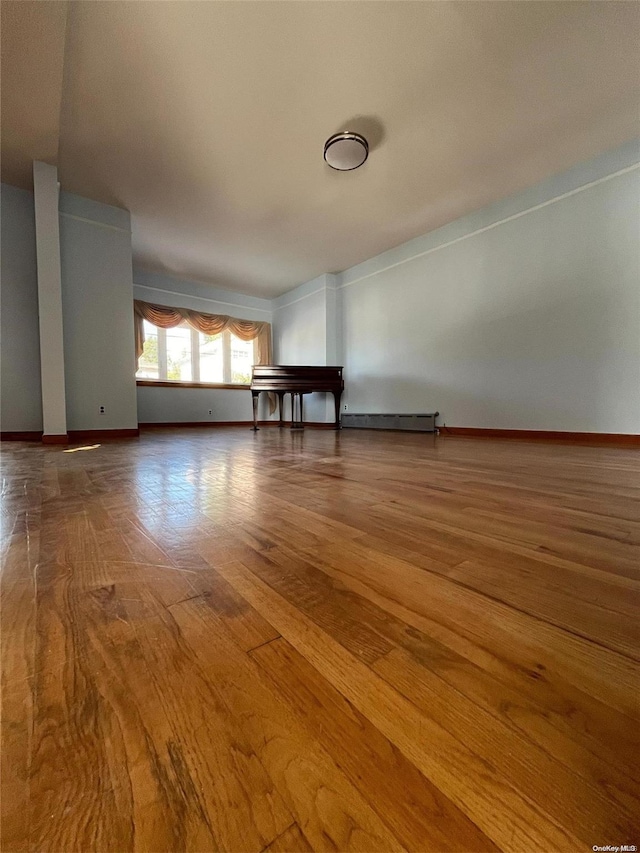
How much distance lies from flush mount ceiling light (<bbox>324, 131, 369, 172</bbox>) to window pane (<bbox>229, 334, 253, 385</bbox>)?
12.6 feet

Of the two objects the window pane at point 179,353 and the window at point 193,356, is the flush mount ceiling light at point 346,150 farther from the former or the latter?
the window pane at point 179,353

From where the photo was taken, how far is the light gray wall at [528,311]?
8.89 feet

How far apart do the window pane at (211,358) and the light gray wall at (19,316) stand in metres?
2.68

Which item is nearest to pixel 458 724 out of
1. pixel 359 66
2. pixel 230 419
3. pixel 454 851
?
pixel 454 851

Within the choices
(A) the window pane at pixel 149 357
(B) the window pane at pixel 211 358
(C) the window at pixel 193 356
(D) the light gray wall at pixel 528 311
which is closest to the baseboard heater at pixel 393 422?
(D) the light gray wall at pixel 528 311

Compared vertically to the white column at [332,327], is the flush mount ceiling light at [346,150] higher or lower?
higher

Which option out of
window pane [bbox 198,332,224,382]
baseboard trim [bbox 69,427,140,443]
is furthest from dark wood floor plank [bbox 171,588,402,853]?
window pane [bbox 198,332,224,382]

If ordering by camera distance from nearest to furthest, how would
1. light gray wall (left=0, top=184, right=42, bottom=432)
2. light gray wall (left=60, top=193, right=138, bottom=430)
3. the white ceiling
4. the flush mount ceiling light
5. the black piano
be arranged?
the white ceiling < the flush mount ceiling light < light gray wall (left=0, top=184, right=42, bottom=432) < light gray wall (left=60, top=193, right=138, bottom=430) < the black piano

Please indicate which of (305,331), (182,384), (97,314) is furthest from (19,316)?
(305,331)

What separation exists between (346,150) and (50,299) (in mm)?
2821

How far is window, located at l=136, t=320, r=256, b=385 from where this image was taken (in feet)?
17.5

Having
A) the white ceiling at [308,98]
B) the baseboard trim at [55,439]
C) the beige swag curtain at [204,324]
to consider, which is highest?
the white ceiling at [308,98]

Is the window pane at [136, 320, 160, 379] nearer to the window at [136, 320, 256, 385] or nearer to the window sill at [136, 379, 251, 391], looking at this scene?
the window at [136, 320, 256, 385]

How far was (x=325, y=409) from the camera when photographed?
5398mm
